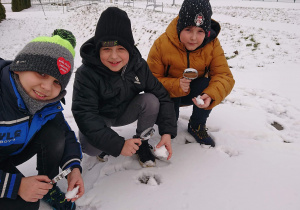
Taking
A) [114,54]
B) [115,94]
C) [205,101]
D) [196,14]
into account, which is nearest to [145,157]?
[115,94]

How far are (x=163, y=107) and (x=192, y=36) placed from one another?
69 centimetres

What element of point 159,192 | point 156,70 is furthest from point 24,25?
point 159,192

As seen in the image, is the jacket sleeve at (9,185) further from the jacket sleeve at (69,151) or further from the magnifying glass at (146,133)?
the magnifying glass at (146,133)

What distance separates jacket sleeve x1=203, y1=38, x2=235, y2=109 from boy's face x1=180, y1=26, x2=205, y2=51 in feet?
0.72

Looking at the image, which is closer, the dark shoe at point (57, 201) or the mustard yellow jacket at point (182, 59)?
the dark shoe at point (57, 201)

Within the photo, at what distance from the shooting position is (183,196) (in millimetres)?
1630

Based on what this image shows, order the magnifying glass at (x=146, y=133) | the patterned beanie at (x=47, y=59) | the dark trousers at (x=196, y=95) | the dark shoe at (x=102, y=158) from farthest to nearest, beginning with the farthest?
the dark trousers at (x=196, y=95) → the dark shoe at (x=102, y=158) → the magnifying glass at (x=146, y=133) → the patterned beanie at (x=47, y=59)

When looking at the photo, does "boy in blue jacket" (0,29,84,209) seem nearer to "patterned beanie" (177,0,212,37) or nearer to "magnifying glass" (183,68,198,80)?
"magnifying glass" (183,68,198,80)

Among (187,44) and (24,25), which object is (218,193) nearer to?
(187,44)

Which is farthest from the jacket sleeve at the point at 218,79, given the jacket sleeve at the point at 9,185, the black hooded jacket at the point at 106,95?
the jacket sleeve at the point at 9,185

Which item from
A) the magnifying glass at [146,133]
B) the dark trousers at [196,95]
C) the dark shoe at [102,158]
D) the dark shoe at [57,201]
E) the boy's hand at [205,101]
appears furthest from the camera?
the dark trousers at [196,95]

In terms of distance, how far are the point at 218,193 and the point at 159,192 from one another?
18.0 inches

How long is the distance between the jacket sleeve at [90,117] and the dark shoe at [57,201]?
1.43ft

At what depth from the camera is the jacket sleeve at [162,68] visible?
2016 mm
